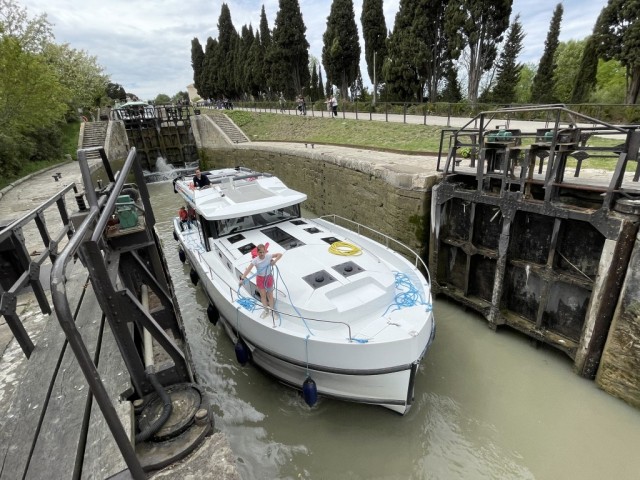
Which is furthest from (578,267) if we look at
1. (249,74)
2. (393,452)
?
(249,74)

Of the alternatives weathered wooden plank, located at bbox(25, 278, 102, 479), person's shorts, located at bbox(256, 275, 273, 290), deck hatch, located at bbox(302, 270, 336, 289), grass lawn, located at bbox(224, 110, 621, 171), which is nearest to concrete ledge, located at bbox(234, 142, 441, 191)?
grass lawn, located at bbox(224, 110, 621, 171)

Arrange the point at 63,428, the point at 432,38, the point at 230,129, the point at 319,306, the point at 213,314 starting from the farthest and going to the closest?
the point at 230,129 < the point at 432,38 < the point at 213,314 < the point at 319,306 < the point at 63,428

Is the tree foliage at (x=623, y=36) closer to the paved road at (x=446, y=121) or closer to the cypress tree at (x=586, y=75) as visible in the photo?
the cypress tree at (x=586, y=75)

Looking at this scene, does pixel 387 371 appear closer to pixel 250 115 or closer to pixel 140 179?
pixel 140 179

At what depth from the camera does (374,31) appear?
25.2 m

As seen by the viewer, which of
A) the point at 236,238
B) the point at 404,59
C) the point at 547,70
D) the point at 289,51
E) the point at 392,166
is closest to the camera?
the point at 236,238

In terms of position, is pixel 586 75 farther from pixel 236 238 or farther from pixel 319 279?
pixel 319 279

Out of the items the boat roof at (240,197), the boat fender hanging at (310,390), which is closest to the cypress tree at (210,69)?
the boat roof at (240,197)

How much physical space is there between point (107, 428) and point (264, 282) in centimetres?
289

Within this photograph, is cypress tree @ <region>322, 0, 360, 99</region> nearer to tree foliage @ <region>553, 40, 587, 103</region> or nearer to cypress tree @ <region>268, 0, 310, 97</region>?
cypress tree @ <region>268, 0, 310, 97</region>

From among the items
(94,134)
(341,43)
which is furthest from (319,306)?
(341,43)

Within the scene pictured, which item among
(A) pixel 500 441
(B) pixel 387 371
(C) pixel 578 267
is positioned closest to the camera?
(B) pixel 387 371

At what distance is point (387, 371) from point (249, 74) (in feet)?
129

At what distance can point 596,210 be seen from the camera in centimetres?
492
